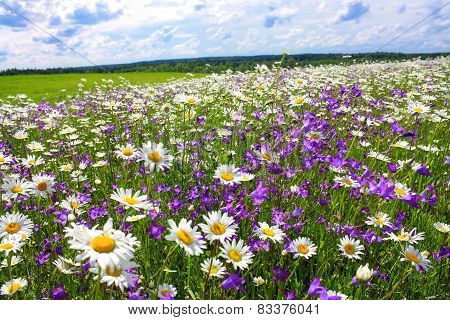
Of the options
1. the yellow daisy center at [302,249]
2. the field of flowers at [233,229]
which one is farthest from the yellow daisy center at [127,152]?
the yellow daisy center at [302,249]

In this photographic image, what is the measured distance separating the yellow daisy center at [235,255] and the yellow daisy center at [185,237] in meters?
0.40

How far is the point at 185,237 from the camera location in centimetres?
190

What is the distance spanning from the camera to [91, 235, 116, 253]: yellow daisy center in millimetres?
1509

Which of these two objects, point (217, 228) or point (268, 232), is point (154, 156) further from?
point (268, 232)

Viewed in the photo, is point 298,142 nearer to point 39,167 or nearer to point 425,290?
point 425,290

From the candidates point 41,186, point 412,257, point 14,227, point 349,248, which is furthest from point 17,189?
point 412,257

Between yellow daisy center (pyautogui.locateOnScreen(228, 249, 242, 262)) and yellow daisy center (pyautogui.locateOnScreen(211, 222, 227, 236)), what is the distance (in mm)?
163

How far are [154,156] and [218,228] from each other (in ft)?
2.65

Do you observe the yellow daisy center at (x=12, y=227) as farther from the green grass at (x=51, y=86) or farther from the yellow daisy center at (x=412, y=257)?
the green grass at (x=51, y=86)

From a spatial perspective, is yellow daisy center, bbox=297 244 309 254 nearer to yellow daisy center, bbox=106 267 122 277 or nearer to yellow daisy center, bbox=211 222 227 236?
yellow daisy center, bbox=211 222 227 236

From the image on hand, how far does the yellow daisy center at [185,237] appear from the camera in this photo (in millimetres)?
1871

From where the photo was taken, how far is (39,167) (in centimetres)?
523
